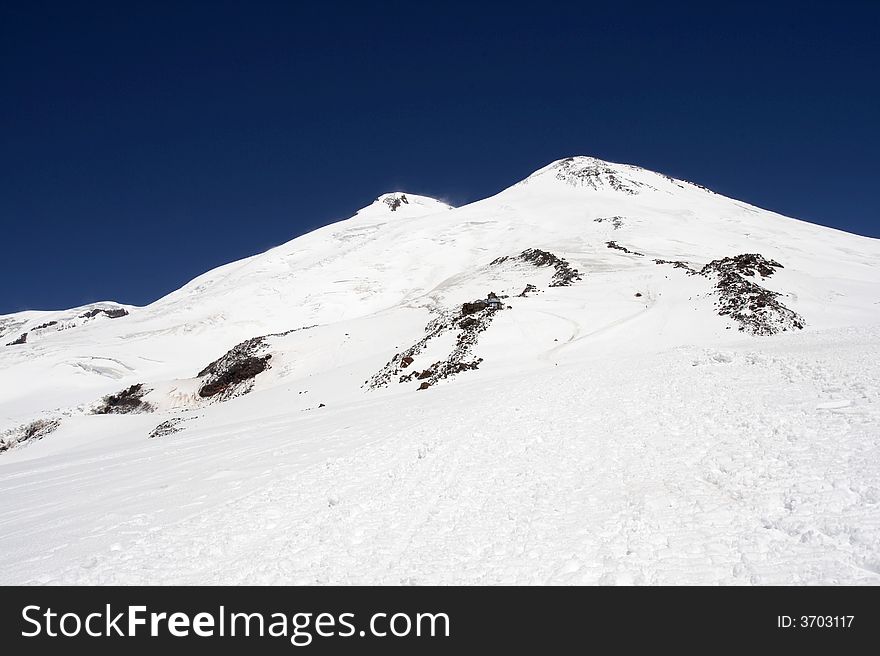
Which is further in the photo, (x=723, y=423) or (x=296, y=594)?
(x=723, y=423)

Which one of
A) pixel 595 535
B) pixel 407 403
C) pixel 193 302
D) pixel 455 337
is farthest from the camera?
pixel 193 302

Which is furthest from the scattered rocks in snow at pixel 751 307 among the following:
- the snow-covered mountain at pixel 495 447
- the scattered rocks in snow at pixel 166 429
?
the scattered rocks in snow at pixel 166 429

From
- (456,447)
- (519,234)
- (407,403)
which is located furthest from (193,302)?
(456,447)

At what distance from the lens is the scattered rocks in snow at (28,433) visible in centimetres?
2236

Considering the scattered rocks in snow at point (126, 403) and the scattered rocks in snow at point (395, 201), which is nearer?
the scattered rocks in snow at point (126, 403)

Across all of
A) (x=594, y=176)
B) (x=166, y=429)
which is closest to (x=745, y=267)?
(x=166, y=429)

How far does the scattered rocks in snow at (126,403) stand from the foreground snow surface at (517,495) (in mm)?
14007

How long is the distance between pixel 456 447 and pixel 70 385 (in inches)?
1282

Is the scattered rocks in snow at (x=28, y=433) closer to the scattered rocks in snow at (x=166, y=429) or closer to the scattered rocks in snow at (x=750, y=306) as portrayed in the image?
the scattered rocks in snow at (x=166, y=429)

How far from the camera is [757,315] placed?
2112 cm

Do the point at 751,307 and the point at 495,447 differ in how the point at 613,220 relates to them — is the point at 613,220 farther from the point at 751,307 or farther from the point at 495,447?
the point at 495,447

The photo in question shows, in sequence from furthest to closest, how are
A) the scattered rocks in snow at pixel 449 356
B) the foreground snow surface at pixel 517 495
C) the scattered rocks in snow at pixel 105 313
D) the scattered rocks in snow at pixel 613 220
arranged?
the scattered rocks in snow at pixel 105 313 < the scattered rocks in snow at pixel 613 220 < the scattered rocks in snow at pixel 449 356 < the foreground snow surface at pixel 517 495

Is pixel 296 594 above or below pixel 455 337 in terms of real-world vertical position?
below

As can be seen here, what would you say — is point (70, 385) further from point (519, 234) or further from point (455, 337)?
point (519, 234)
